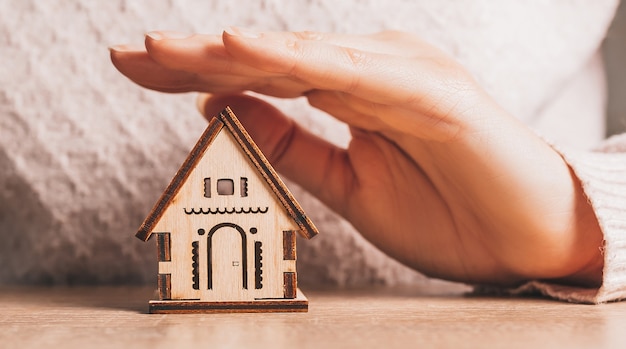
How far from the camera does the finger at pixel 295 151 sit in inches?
30.0

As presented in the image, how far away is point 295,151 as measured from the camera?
2.57ft

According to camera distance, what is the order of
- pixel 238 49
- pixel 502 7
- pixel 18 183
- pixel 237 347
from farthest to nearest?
pixel 502 7, pixel 18 183, pixel 238 49, pixel 237 347

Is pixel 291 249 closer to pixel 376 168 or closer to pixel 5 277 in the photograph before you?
pixel 376 168

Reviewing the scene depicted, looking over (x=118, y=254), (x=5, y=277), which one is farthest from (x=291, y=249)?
(x=5, y=277)

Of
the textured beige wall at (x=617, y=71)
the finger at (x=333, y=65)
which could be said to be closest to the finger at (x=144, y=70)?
the finger at (x=333, y=65)

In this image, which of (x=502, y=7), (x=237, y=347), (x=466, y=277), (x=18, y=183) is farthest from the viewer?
(x=502, y=7)

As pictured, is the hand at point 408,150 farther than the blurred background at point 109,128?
No

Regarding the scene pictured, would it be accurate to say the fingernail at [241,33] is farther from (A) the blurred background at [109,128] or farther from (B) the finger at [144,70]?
(A) the blurred background at [109,128]

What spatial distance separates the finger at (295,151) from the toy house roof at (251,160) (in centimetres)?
19

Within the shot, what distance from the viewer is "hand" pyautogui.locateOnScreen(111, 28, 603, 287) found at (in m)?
0.58

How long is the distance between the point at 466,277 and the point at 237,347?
0.40m

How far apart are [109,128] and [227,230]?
1.26 feet

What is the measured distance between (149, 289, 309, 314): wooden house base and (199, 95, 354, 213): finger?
0.24m

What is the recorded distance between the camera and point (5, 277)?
2.88 feet
